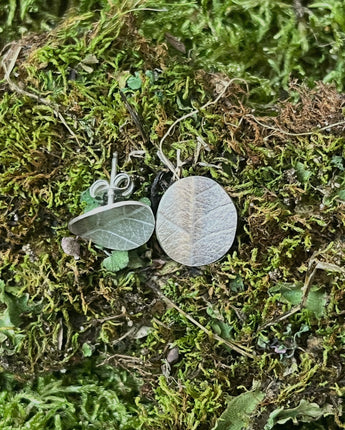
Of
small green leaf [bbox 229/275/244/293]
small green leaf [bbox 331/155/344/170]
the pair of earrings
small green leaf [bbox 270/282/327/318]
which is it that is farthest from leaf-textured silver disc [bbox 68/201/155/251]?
small green leaf [bbox 331/155/344/170]

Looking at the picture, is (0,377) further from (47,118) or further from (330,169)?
(330,169)

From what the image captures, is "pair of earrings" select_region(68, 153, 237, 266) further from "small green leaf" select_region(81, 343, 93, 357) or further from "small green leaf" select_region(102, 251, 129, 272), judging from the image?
"small green leaf" select_region(81, 343, 93, 357)

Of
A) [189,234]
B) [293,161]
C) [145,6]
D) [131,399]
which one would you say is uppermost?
[145,6]

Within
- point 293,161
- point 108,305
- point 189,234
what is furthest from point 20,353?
point 293,161

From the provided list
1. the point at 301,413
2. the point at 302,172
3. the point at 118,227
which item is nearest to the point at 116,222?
the point at 118,227

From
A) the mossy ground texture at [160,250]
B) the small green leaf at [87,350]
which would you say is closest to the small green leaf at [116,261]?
the mossy ground texture at [160,250]

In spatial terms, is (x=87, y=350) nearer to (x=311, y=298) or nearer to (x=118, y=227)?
(x=118, y=227)
